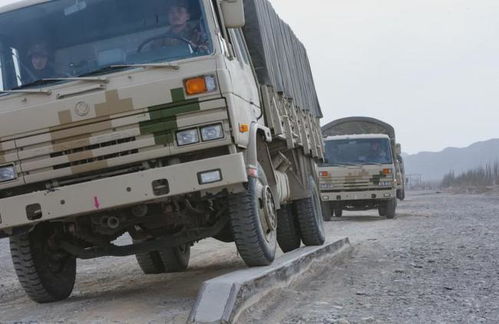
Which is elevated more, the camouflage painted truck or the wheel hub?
the camouflage painted truck

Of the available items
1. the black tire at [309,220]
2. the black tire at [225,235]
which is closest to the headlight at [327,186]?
the black tire at [309,220]

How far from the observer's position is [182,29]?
17.4ft

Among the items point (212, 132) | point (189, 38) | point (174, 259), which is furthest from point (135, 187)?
point (174, 259)

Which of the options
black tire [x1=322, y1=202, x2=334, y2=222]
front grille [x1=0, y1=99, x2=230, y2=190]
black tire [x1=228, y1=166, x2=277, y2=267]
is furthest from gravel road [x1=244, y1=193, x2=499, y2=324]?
black tire [x1=322, y1=202, x2=334, y2=222]

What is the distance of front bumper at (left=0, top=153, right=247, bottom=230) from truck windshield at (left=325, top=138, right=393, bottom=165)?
13.2 metres

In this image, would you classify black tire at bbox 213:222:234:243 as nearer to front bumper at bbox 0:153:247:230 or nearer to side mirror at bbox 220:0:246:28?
front bumper at bbox 0:153:247:230

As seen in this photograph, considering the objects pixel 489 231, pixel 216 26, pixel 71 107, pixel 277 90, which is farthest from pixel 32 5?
pixel 489 231

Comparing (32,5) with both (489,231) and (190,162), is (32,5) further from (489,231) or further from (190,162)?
(489,231)

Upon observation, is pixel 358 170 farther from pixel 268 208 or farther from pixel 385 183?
pixel 268 208

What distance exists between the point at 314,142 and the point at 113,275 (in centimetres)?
347

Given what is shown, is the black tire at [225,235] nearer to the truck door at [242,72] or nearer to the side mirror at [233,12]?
the truck door at [242,72]

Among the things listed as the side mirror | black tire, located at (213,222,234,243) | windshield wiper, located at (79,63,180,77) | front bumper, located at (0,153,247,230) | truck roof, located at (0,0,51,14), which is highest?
truck roof, located at (0,0,51,14)

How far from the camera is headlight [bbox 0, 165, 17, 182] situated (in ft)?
16.4

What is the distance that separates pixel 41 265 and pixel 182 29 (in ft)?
7.84
